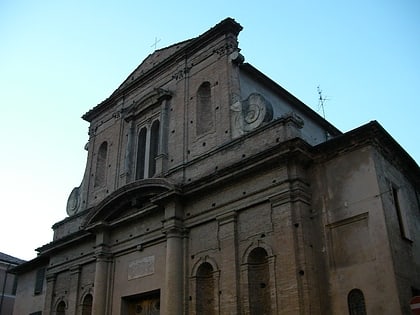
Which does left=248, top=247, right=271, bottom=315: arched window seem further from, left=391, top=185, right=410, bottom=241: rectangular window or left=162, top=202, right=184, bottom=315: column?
left=391, top=185, right=410, bottom=241: rectangular window

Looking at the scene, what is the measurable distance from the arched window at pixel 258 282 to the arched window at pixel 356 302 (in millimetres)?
2261

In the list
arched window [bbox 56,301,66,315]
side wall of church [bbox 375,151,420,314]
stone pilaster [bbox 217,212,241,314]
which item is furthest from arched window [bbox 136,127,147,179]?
side wall of church [bbox 375,151,420,314]

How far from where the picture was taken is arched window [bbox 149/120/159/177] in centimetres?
1969

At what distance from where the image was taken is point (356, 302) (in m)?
12.5

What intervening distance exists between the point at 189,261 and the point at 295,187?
4.37 m

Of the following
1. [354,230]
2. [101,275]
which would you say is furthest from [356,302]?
[101,275]

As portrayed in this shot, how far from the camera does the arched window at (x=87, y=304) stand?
63.6 ft

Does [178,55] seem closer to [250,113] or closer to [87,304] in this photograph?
[250,113]

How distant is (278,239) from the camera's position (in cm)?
1373

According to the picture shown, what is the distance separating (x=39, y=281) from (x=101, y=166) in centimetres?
622

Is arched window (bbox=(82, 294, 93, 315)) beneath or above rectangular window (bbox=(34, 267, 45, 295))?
beneath

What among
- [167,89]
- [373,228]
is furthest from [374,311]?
[167,89]

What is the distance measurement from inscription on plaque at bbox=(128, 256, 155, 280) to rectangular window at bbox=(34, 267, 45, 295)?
7.37 metres

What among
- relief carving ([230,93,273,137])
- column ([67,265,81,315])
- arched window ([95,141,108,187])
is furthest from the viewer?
arched window ([95,141,108,187])
